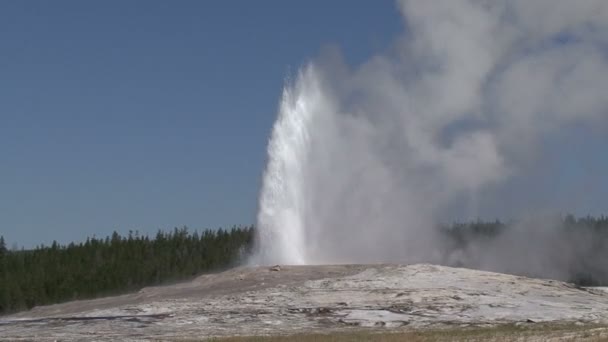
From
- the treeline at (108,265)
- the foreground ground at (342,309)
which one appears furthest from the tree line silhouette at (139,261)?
the foreground ground at (342,309)

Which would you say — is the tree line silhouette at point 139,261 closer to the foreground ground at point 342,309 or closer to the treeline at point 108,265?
the treeline at point 108,265

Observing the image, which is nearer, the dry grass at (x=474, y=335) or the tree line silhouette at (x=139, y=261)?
the dry grass at (x=474, y=335)

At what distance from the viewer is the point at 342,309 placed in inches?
1470

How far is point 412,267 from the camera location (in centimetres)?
4372

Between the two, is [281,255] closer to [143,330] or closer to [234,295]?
[234,295]

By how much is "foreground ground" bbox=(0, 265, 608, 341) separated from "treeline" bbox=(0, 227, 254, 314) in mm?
35731

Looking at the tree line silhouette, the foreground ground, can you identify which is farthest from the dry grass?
the tree line silhouette

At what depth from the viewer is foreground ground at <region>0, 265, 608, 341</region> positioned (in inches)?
1286

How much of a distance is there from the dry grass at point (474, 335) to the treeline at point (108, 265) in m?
48.0

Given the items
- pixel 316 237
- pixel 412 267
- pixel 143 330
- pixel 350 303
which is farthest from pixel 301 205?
pixel 143 330

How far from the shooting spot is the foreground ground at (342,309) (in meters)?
32.7

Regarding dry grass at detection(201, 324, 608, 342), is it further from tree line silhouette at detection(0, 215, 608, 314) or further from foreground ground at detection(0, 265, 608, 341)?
tree line silhouette at detection(0, 215, 608, 314)

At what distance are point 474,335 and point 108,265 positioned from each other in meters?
66.7

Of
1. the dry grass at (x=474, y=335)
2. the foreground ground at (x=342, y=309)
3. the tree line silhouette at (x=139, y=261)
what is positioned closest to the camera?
the dry grass at (x=474, y=335)
